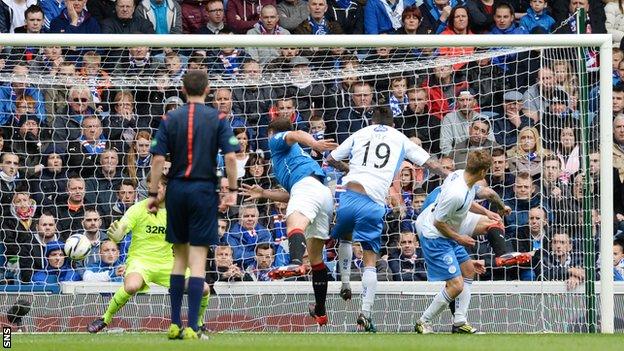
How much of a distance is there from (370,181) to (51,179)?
3999 millimetres

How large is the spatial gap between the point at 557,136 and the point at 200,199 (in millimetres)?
6209

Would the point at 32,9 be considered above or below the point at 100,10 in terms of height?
below

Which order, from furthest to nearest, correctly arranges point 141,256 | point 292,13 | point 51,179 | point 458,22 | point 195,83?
point 292,13
point 458,22
point 51,179
point 141,256
point 195,83

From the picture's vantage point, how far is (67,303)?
50.7 ft

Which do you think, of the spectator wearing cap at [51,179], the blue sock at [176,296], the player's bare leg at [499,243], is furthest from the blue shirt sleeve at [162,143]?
the spectator wearing cap at [51,179]

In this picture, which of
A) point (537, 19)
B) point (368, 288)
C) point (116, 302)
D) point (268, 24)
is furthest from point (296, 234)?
point (537, 19)

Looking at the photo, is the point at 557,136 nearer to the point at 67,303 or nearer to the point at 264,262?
the point at 264,262

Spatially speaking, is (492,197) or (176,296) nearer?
(176,296)

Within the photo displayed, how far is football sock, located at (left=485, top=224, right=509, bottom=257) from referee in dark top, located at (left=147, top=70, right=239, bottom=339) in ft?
14.6

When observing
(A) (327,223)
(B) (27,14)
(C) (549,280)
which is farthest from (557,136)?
(B) (27,14)

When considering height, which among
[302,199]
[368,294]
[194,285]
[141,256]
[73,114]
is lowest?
[368,294]

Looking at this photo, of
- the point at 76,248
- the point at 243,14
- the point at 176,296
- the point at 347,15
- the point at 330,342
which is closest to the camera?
the point at 176,296

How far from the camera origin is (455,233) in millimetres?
14000

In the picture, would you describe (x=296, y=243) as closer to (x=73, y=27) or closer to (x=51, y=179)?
(x=51, y=179)
